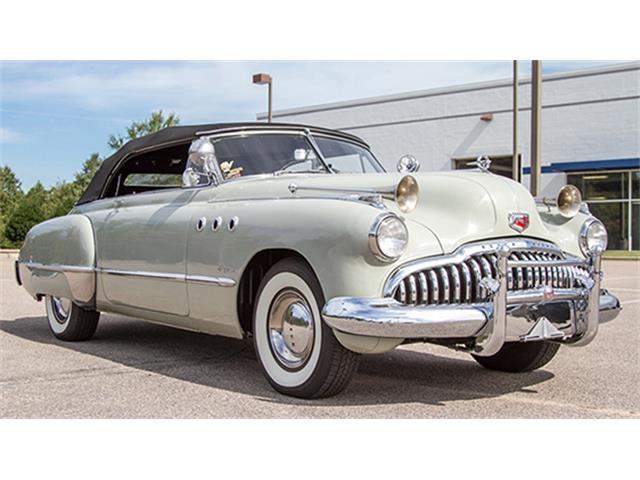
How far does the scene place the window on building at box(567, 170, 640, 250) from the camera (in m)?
25.0

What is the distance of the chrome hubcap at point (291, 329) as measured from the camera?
4.34m

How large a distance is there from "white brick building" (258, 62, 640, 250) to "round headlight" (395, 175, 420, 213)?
72.1 feet

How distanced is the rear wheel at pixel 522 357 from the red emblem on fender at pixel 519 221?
1042 mm

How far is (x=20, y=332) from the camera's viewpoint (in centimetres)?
743

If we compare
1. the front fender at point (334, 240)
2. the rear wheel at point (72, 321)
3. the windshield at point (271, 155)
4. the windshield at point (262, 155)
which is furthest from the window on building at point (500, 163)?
the front fender at point (334, 240)

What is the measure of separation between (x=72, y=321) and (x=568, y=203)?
4.23 meters

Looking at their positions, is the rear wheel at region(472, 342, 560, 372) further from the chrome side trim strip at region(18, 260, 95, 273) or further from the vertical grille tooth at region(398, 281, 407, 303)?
the chrome side trim strip at region(18, 260, 95, 273)

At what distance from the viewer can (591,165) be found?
25.1 meters

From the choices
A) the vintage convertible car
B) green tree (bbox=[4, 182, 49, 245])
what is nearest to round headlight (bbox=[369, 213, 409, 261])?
the vintage convertible car

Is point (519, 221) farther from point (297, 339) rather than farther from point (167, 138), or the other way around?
point (167, 138)

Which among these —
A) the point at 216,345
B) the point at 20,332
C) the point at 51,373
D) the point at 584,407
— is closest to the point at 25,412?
the point at 51,373

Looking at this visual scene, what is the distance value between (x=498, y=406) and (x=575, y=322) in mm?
660

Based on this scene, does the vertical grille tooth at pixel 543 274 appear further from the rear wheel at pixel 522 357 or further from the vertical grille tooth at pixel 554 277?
the rear wheel at pixel 522 357

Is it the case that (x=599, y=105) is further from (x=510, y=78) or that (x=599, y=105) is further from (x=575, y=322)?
(x=575, y=322)
